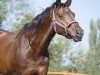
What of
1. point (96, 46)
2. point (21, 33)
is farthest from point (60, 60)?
point (96, 46)

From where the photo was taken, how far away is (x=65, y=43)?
2520cm

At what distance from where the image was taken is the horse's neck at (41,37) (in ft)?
18.1

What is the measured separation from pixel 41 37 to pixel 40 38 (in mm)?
30

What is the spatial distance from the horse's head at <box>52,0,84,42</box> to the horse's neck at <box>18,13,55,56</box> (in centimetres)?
19

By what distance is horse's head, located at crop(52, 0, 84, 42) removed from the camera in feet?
16.7

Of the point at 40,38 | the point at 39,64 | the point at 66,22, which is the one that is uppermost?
the point at 66,22

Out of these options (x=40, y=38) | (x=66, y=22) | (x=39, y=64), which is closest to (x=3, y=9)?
(x=40, y=38)

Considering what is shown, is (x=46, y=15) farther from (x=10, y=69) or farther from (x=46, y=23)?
(x=10, y=69)

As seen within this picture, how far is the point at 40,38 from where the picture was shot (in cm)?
561

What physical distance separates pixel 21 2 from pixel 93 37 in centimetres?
2400

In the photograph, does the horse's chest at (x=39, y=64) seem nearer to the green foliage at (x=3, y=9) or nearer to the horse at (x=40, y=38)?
the horse at (x=40, y=38)

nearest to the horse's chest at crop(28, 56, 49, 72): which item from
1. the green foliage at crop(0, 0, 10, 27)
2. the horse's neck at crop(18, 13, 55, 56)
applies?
the horse's neck at crop(18, 13, 55, 56)

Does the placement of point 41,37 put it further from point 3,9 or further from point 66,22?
point 3,9

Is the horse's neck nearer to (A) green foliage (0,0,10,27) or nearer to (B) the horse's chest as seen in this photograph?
(B) the horse's chest
